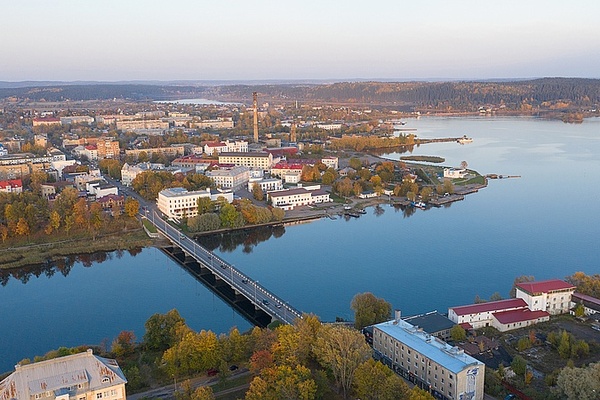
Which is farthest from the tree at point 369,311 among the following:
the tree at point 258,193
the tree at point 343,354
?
the tree at point 258,193

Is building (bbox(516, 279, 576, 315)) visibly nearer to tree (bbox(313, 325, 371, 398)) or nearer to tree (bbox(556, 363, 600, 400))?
tree (bbox(556, 363, 600, 400))

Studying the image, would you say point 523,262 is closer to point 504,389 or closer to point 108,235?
point 504,389

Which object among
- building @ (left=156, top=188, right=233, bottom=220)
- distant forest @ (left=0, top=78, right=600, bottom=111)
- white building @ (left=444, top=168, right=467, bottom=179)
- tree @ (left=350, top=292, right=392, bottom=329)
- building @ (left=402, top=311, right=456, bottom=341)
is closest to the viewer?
building @ (left=402, top=311, right=456, bottom=341)

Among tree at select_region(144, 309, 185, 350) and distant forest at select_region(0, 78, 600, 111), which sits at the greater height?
distant forest at select_region(0, 78, 600, 111)

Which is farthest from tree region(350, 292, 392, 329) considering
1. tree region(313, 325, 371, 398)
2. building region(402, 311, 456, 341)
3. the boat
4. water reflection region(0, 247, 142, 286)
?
the boat

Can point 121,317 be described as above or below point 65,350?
below

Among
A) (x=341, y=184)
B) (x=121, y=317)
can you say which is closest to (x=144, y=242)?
(x=121, y=317)
